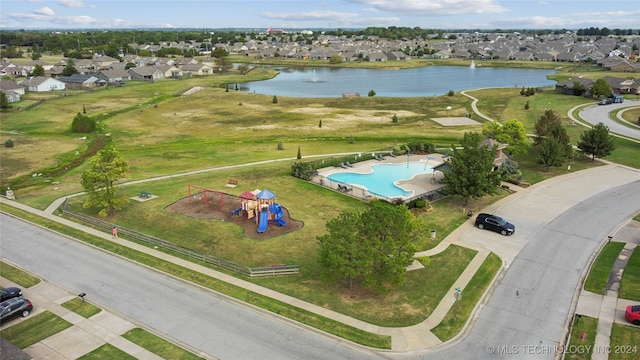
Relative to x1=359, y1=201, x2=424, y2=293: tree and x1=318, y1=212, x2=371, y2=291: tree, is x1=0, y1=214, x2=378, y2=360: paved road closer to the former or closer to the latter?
x1=318, y1=212, x2=371, y2=291: tree

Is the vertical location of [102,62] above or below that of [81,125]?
above

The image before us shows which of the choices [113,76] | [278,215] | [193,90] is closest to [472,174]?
[278,215]

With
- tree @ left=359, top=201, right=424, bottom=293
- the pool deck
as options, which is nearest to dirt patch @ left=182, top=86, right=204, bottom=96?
the pool deck

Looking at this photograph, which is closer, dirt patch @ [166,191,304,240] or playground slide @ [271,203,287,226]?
dirt patch @ [166,191,304,240]

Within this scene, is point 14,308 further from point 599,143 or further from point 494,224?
point 599,143

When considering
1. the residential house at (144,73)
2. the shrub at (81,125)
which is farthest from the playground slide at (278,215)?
the residential house at (144,73)
